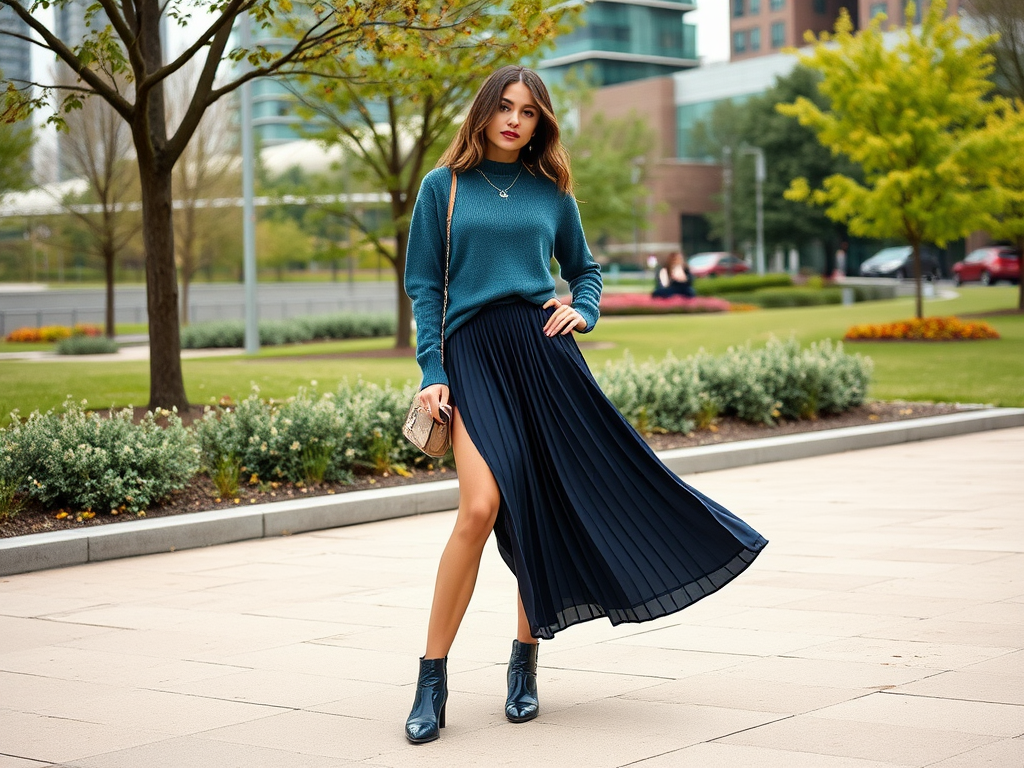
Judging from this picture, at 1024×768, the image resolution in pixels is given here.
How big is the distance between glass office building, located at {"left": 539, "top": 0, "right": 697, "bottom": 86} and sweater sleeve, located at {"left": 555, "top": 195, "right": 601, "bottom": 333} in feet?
290

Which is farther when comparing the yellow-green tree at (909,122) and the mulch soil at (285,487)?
the yellow-green tree at (909,122)

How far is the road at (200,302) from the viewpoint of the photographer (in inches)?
1467

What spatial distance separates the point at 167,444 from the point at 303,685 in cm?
372

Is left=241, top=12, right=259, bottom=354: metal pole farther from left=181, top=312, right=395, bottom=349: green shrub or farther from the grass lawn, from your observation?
left=181, top=312, right=395, bottom=349: green shrub

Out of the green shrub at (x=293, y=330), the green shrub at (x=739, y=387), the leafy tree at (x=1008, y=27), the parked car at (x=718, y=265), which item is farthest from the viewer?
the parked car at (x=718, y=265)

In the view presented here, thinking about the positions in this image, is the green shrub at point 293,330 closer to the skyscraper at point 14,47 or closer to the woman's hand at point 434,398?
the skyscraper at point 14,47

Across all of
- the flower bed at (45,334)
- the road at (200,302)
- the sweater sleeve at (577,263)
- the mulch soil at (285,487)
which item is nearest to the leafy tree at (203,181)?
the flower bed at (45,334)

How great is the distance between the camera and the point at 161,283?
10.3 metres

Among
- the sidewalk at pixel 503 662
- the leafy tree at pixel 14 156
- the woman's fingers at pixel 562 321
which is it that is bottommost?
the sidewalk at pixel 503 662

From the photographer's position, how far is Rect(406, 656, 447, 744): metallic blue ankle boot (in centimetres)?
378

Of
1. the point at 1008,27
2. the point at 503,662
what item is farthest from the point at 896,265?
the point at 503,662

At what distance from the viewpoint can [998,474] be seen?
9.75m

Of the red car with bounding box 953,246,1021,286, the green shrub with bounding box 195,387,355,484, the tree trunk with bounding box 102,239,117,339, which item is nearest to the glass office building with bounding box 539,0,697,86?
the red car with bounding box 953,246,1021,286

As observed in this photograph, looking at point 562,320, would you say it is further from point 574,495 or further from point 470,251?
point 574,495
